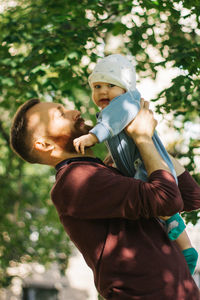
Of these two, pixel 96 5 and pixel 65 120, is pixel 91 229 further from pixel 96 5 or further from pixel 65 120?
pixel 96 5

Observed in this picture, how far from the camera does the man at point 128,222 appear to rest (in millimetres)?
2279

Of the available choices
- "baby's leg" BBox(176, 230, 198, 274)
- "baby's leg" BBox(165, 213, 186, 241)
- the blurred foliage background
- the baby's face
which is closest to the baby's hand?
the baby's face

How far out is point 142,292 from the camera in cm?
228

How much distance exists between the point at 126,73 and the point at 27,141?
72 cm

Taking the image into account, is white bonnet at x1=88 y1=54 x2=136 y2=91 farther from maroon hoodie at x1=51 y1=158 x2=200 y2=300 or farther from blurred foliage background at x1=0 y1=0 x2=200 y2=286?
blurred foliage background at x1=0 y1=0 x2=200 y2=286

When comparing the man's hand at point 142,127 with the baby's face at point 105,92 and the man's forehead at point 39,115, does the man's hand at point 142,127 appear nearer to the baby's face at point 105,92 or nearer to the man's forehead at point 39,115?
the baby's face at point 105,92

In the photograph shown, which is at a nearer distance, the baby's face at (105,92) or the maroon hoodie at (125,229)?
the maroon hoodie at (125,229)

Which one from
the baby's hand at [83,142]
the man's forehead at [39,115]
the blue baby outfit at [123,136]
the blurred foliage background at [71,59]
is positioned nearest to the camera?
the baby's hand at [83,142]

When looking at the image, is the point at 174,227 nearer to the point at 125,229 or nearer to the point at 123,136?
the point at 125,229

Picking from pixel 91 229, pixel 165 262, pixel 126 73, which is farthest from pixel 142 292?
pixel 126 73

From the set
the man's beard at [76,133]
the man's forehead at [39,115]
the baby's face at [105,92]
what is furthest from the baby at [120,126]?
the man's forehead at [39,115]

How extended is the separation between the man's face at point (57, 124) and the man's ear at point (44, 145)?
31 millimetres

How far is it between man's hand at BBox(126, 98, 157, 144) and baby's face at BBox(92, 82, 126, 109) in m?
0.22

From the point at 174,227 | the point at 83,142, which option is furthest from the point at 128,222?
the point at 83,142
